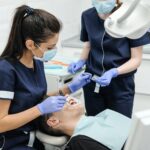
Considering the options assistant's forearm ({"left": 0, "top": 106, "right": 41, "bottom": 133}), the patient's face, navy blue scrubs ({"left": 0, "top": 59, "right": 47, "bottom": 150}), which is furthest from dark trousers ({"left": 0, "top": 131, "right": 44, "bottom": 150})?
the patient's face

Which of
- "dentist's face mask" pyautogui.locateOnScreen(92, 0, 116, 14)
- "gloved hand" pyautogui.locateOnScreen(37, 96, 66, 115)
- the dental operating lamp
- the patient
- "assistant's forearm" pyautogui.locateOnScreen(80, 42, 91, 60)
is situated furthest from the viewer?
"assistant's forearm" pyautogui.locateOnScreen(80, 42, 91, 60)

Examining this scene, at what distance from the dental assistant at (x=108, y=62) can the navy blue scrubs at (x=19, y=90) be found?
44 centimetres

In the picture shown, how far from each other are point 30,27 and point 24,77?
0.27 m

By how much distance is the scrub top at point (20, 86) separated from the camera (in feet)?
5.01

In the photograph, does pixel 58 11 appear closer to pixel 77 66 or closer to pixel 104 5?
pixel 77 66

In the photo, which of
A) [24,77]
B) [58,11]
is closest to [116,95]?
[24,77]

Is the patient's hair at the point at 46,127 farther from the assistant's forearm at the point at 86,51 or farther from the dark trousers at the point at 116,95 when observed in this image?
the assistant's forearm at the point at 86,51

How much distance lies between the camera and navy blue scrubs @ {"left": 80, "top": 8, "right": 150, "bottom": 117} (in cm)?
199

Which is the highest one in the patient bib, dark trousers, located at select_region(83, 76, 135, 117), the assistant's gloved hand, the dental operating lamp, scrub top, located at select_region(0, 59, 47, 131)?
the dental operating lamp

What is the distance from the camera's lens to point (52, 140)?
1599mm

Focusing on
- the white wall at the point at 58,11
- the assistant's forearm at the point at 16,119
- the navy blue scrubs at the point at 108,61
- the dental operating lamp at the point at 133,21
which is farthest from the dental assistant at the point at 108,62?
the dental operating lamp at the point at 133,21

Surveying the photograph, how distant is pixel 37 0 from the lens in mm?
2727

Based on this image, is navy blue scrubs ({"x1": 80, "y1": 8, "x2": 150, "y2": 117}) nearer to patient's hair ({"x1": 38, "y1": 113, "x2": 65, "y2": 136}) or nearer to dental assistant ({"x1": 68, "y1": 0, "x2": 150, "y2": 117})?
dental assistant ({"x1": 68, "y1": 0, "x2": 150, "y2": 117})

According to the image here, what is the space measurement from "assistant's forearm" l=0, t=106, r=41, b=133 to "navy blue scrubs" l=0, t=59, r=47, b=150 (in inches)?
2.8
